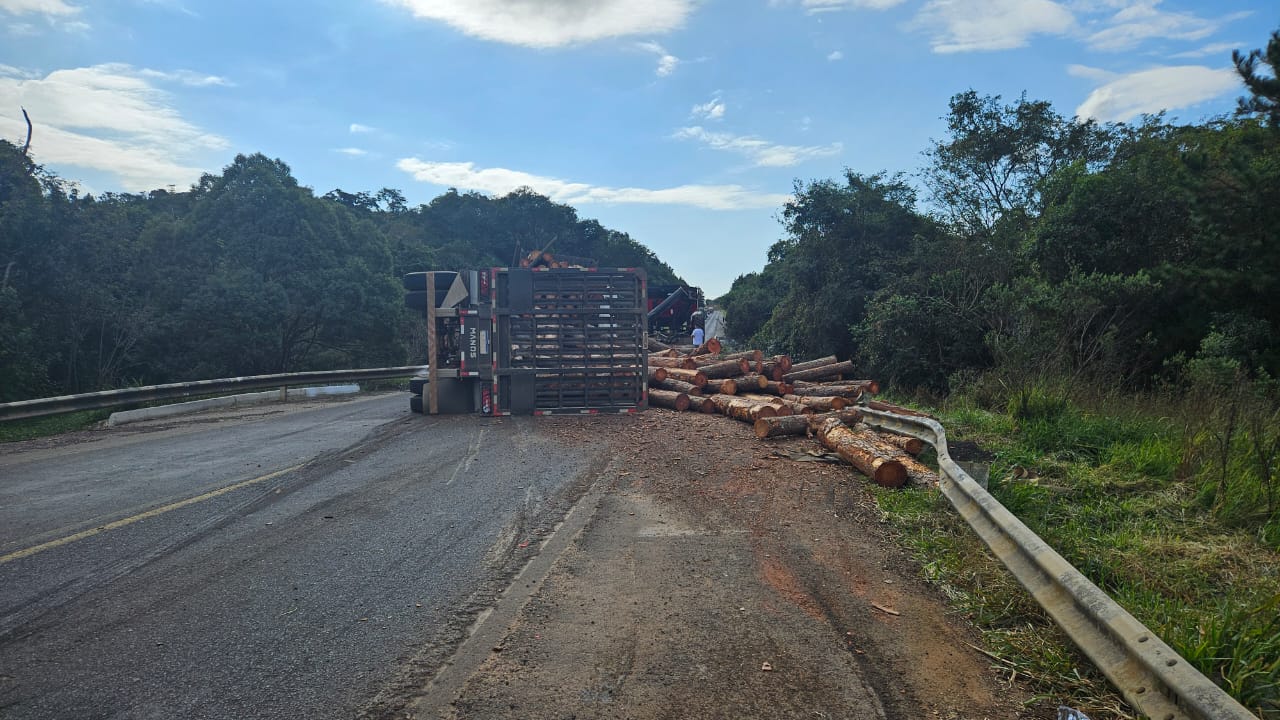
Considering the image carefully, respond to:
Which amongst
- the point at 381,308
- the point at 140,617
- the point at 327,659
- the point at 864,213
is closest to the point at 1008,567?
the point at 327,659

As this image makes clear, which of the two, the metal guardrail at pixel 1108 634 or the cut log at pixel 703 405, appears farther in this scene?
the cut log at pixel 703 405

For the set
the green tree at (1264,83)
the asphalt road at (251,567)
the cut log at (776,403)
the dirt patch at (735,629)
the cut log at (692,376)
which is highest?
the green tree at (1264,83)

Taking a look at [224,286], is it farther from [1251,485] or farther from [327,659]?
[1251,485]

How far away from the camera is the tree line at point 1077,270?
44.4 feet

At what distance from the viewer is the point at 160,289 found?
23375 mm

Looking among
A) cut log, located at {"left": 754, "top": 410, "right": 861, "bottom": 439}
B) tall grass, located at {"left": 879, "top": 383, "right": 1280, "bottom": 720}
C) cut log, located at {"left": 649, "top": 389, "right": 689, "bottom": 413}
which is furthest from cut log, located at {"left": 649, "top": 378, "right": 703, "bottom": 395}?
tall grass, located at {"left": 879, "top": 383, "right": 1280, "bottom": 720}

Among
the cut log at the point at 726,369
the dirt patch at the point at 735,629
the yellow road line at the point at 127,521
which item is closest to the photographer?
the dirt patch at the point at 735,629

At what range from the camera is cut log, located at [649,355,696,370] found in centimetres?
1623

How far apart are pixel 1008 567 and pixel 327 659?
3962 mm

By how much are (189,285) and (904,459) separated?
24.0 meters

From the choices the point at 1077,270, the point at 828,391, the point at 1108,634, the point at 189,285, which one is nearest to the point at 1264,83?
the point at 1077,270

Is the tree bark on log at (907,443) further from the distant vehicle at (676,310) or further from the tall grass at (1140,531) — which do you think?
the distant vehicle at (676,310)

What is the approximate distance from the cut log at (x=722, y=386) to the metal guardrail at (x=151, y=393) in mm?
5783

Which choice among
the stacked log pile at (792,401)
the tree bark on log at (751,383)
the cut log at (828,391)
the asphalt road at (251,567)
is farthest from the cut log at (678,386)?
the asphalt road at (251,567)
